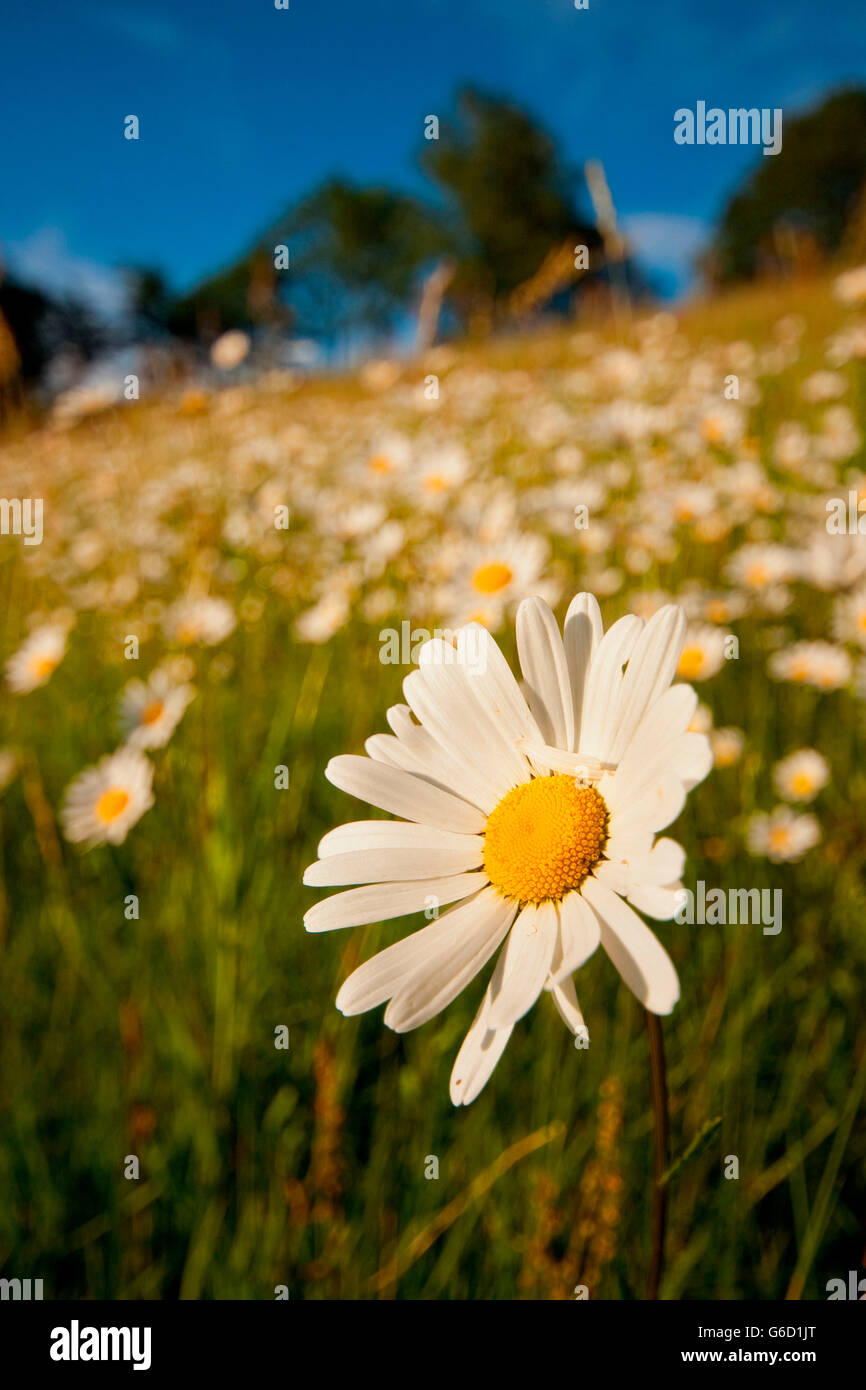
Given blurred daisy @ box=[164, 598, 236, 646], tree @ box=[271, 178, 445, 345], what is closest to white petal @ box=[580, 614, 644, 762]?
blurred daisy @ box=[164, 598, 236, 646]

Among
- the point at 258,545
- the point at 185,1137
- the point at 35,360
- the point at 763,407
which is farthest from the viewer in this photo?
the point at 35,360

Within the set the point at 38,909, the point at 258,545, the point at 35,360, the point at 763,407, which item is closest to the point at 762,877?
the point at 38,909

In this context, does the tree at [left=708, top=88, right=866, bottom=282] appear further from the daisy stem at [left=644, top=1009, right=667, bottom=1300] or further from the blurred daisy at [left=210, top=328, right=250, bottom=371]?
the daisy stem at [left=644, top=1009, right=667, bottom=1300]

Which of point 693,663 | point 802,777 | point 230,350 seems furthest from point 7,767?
point 802,777

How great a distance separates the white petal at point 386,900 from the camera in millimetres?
348

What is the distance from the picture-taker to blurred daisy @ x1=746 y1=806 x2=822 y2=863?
1070 millimetres

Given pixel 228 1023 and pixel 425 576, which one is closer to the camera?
pixel 228 1023

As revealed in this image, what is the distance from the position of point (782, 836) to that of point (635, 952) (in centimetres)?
90

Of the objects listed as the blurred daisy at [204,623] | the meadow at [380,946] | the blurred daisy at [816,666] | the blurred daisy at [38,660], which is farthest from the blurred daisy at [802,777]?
the blurred daisy at [38,660]

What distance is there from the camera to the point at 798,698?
141 centimetres

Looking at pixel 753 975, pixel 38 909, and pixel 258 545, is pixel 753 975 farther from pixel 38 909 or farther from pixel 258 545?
pixel 258 545

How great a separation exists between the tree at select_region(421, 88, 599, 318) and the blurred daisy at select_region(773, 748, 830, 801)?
25.4m

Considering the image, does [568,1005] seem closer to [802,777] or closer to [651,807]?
[651,807]
